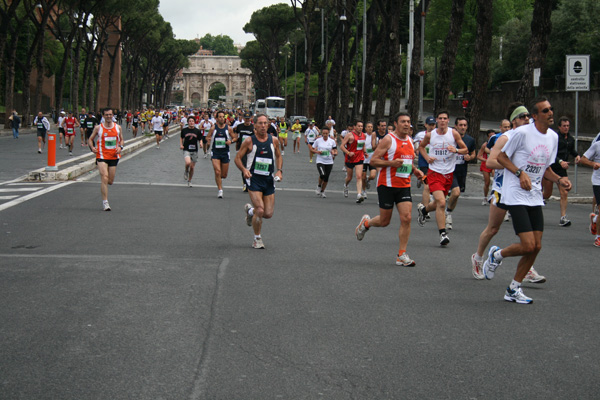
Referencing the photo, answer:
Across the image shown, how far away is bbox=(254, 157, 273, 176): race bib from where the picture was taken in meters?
10.5

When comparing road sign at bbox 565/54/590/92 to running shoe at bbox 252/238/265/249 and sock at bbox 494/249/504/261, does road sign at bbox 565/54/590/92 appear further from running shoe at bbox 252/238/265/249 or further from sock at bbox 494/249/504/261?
sock at bbox 494/249/504/261

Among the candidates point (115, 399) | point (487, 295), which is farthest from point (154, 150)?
point (115, 399)

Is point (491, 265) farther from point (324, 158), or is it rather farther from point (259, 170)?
point (324, 158)

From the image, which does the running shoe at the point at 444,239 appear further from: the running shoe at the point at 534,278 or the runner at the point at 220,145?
the runner at the point at 220,145

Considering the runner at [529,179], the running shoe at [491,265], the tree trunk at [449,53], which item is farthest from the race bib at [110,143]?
the tree trunk at [449,53]

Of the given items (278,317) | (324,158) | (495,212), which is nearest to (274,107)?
(324,158)

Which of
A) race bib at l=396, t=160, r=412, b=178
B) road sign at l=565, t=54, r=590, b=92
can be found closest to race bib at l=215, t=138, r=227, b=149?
road sign at l=565, t=54, r=590, b=92

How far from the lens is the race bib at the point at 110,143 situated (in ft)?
48.4

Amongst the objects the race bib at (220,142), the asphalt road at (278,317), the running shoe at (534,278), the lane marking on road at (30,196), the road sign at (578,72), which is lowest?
the asphalt road at (278,317)

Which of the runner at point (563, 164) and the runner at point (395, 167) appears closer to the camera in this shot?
the runner at point (395, 167)

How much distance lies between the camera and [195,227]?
1238 centimetres

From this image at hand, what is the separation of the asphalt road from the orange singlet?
2.42 meters

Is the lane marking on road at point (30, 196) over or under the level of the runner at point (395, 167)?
under

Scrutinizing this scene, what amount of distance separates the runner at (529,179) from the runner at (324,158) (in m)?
11.4
